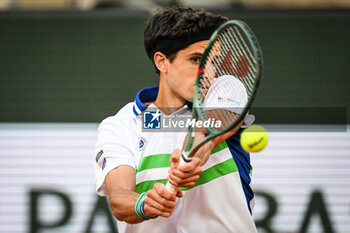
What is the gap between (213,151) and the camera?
2521 millimetres

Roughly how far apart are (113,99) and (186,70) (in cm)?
411

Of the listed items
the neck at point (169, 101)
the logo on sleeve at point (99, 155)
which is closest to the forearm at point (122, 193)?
the logo on sleeve at point (99, 155)

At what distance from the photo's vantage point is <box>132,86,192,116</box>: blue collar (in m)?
2.70

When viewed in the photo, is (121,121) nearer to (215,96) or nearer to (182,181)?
(215,96)

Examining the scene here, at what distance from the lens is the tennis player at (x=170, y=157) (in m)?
2.50

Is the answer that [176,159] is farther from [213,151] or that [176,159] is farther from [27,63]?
[27,63]

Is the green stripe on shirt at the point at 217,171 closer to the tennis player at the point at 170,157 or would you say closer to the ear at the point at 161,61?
the tennis player at the point at 170,157

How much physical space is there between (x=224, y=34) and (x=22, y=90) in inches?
186

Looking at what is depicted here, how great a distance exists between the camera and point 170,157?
7.89 feet

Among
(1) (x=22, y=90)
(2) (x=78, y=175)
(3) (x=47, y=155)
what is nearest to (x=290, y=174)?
(2) (x=78, y=175)

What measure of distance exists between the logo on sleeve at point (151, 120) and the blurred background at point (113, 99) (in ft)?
12.7

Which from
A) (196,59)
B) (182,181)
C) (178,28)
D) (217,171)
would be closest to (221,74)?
(196,59)

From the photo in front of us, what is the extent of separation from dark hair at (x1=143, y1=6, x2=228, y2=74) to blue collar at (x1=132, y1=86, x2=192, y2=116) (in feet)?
0.69

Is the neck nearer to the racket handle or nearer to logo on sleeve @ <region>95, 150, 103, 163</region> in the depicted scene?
logo on sleeve @ <region>95, 150, 103, 163</region>
